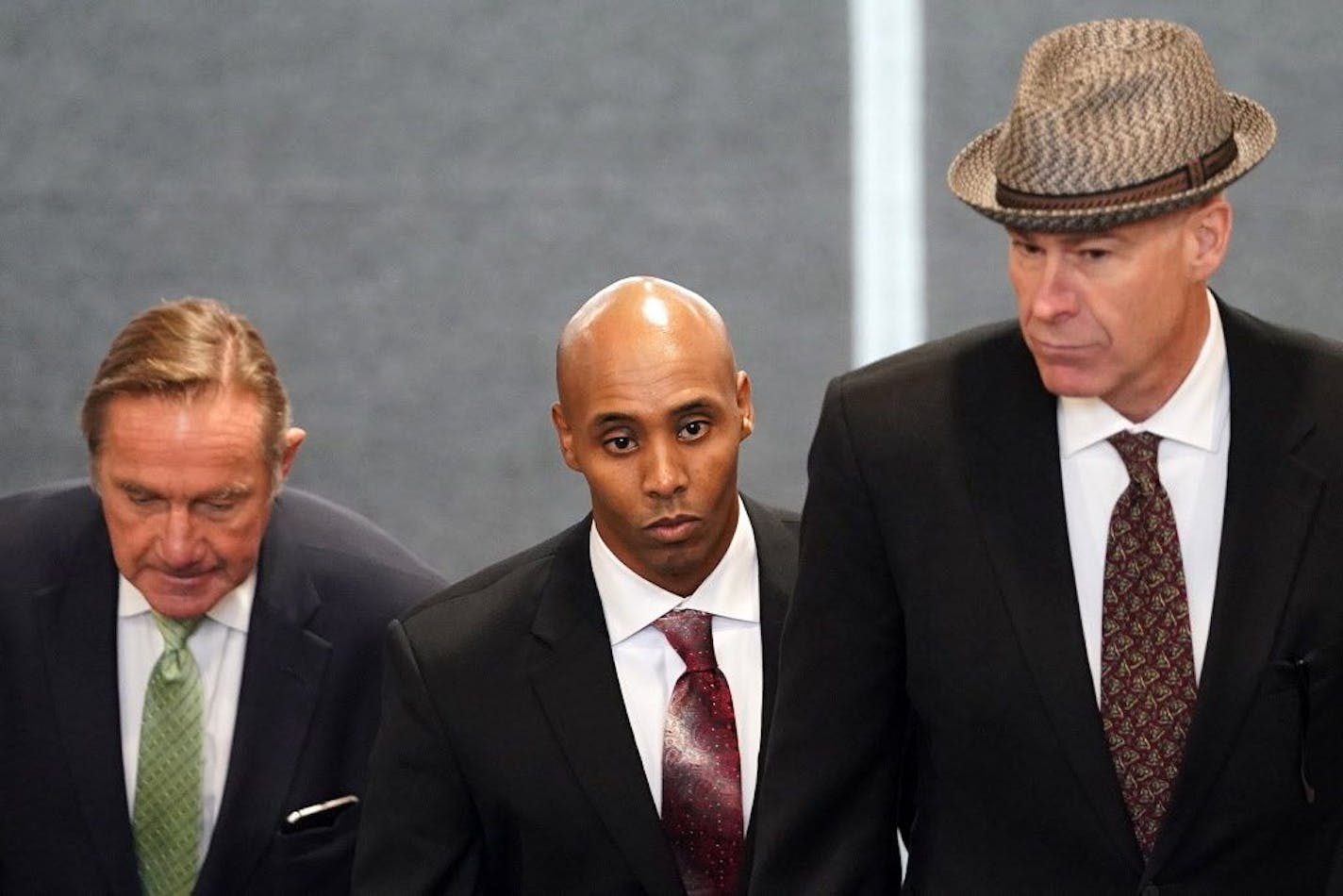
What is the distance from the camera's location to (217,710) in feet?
11.4

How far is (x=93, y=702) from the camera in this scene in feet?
11.2

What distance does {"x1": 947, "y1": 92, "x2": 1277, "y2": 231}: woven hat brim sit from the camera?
7.84ft

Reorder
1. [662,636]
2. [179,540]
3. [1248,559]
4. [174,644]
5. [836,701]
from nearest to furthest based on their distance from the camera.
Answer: [1248,559] → [836,701] → [662,636] → [179,540] → [174,644]

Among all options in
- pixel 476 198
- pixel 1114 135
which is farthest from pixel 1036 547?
pixel 476 198

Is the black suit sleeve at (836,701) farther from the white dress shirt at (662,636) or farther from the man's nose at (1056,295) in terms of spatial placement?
the white dress shirt at (662,636)

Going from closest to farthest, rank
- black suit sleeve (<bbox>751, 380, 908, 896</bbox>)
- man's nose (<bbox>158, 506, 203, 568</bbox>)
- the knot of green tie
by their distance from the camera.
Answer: black suit sleeve (<bbox>751, 380, 908, 896</bbox>) < man's nose (<bbox>158, 506, 203, 568</bbox>) < the knot of green tie

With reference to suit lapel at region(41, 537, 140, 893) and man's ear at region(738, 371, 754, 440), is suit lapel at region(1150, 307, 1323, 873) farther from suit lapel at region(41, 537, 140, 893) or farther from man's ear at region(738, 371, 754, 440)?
suit lapel at region(41, 537, 140, 893)

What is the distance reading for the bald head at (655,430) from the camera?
9.90ft

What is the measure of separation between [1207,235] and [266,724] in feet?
4.95

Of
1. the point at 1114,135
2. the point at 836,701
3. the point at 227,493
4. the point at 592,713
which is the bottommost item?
the point at 592,713

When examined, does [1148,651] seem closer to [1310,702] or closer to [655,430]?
[1310,702]

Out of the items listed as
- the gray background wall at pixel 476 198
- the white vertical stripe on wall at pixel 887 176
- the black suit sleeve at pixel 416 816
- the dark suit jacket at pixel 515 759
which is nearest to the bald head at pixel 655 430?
the dark suit jacket at pixel 515 759

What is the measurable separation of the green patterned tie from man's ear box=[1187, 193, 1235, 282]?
1.57 meters

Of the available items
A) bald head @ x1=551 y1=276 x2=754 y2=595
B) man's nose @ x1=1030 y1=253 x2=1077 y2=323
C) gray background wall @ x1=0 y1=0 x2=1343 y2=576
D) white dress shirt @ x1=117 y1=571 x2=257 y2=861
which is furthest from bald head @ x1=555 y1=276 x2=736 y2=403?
gray background wall @ x1=0 y1=0 x2=1343 y2=576
